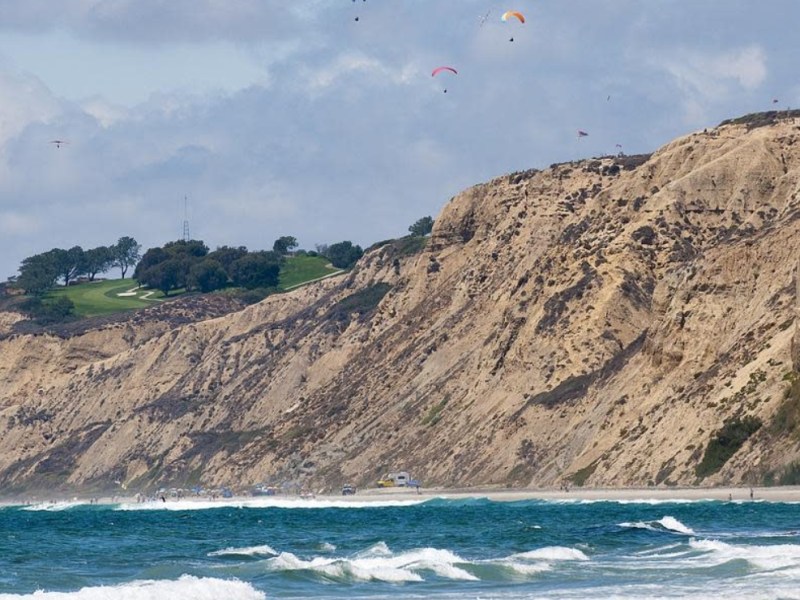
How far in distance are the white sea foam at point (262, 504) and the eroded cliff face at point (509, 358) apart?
655 centimetres

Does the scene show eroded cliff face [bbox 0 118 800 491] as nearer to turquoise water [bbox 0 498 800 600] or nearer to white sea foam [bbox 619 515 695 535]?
turquoise water [bbox 0 498 800 600]

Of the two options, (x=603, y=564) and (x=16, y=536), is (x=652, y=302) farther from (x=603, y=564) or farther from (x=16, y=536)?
(x=603, y=564)

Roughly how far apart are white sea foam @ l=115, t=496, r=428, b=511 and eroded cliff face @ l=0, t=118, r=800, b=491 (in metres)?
6.55

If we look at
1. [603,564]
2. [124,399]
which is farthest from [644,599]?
[124,399]

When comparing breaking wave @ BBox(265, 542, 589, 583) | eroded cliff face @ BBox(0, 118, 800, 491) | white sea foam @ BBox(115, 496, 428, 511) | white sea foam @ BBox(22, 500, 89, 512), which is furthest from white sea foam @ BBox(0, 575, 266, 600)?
white sea foam @ BBox(22, 500, 89, 512)

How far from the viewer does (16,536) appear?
279ft

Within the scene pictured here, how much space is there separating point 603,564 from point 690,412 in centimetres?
4841

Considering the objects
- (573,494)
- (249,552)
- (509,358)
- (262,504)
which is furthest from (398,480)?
(249,552)

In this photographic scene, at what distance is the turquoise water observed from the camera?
44.6 meters

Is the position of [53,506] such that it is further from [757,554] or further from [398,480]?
[757,554]

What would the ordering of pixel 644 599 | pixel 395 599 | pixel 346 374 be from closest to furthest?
pixel 644 599 → pixel 395 599 → pixel 346 374

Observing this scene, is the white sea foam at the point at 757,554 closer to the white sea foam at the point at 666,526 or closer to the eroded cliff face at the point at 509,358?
the white sea foam at the point at 666,526

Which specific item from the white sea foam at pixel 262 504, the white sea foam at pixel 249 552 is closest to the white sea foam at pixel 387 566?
the white sea foam at pixel 249 552

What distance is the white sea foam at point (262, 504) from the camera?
114 metres
